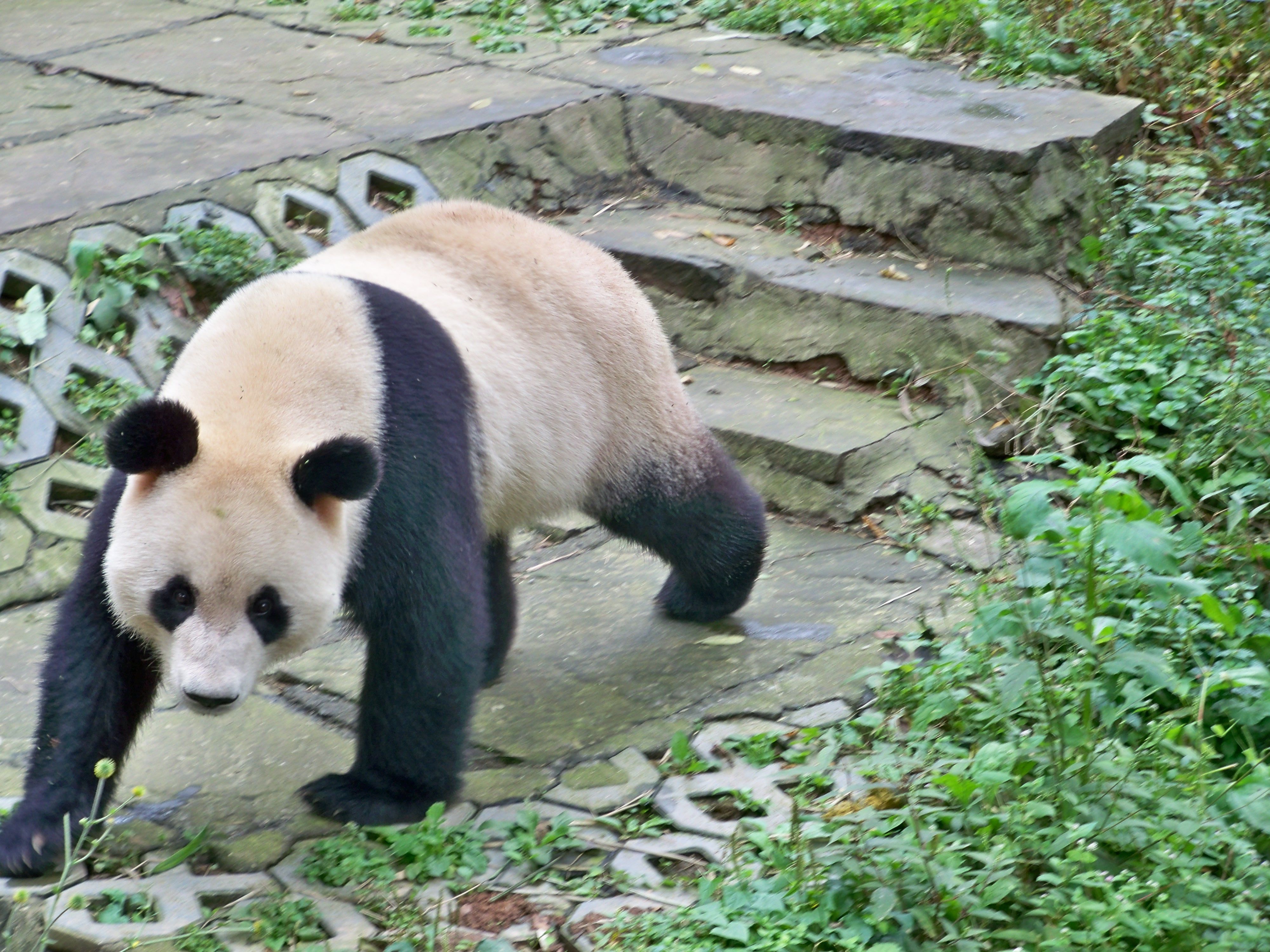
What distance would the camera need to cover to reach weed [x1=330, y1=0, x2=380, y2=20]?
24.6ft

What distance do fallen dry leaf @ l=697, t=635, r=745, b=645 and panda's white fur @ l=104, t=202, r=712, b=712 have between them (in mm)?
536

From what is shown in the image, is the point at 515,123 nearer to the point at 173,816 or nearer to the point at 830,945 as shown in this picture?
the point at 173,816

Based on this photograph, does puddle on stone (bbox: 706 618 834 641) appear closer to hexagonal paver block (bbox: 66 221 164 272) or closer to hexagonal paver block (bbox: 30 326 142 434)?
hexagonal paver block (bbox: 30 326 142 434)

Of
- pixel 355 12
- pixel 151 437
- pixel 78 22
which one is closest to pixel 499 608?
pixel 151 437

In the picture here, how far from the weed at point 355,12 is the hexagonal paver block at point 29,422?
3893 millimetres

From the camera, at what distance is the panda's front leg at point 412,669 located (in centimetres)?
288

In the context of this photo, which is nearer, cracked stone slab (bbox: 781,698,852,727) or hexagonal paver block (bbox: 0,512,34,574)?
cracked stone slab (bbox: 781,698,852,727)

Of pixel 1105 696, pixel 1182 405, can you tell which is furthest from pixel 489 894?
pixel 1182 405

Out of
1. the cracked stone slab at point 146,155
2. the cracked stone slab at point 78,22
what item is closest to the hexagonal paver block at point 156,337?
the cracked stone slab at point 146,155

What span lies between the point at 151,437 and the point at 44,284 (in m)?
2.24

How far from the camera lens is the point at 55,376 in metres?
4.35

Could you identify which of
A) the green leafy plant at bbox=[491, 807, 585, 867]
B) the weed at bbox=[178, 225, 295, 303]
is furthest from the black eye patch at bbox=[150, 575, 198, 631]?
the weed at bbox=[178, 225, 295, 303]

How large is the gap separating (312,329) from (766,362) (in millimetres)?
2605

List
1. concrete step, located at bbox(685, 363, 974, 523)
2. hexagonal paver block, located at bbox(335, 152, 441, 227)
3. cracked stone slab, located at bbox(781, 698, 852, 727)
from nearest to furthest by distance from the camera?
cracked stone slab, located at bbox(781, 698, 852, 727) → concrete step, located at bbox(685, 363, 974, 523) → hexagonal paver block, located at bbox(335, 152, 441, 227)
